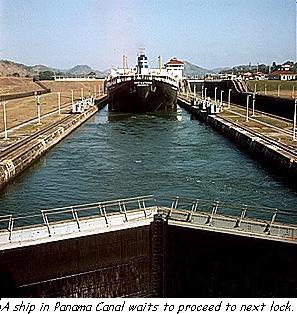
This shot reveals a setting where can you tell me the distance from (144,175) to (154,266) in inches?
482

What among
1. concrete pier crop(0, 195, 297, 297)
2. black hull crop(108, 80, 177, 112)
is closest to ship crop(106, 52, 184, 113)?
black hull crop(108, 80, 177, 112)

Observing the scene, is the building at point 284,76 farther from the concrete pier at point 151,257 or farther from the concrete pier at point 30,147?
the concrete pier at point 151,257

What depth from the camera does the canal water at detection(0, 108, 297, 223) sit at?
19.9 m

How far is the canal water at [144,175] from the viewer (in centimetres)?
1993

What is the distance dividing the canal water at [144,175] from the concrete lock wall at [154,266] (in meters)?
→ 6.43

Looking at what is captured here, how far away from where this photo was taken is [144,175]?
2389 centimetres

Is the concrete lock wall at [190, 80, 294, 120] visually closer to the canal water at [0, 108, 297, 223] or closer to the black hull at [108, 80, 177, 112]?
the black hull at [108, 80, 177, 112]

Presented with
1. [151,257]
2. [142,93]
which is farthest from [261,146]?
[142,93]

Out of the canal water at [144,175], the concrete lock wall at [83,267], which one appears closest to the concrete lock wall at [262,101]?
the canal water at [144,175]

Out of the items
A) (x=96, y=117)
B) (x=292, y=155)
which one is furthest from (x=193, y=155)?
(x=96, y=117)

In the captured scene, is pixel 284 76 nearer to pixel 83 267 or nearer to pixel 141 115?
pixel 141 115

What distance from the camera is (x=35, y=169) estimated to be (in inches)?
1029

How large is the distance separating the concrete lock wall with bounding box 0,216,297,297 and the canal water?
6430 millimetres

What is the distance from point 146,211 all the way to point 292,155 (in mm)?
13852
